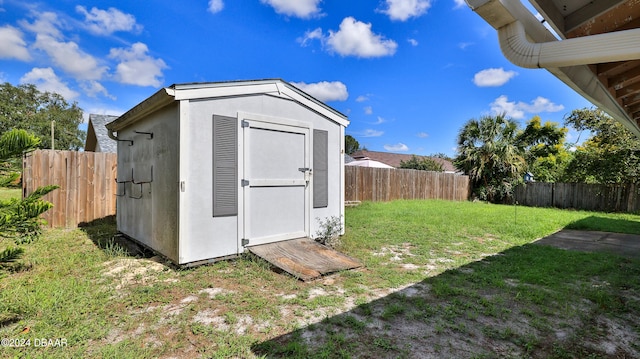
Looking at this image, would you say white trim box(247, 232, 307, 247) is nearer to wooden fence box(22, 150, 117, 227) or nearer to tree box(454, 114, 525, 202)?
wooden fence box(22, 150, 117, 227)

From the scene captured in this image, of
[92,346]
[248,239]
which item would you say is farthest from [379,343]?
[248,239]

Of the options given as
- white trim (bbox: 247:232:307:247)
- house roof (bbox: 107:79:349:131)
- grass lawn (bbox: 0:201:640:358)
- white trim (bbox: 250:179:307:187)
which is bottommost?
grass lawn (bbox: 0:201:640:358)

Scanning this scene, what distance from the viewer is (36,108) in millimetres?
23359

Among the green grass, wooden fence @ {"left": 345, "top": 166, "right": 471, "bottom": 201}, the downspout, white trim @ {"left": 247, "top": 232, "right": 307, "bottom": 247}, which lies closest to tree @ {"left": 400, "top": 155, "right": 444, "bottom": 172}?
wooden fence @ {"left": 345, "top": 166, "right": 471, "bottom": 201}

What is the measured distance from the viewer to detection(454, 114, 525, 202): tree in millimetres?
13422

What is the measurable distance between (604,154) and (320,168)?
41.6 feet

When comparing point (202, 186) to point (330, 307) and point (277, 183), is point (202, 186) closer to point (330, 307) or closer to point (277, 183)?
point (277, 183)

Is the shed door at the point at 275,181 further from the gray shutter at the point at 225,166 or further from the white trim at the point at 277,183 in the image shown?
the gray shutter at the point at 225,166

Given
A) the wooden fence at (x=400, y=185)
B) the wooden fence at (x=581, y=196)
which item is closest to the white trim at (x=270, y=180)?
the wooden fence at (x=400, y=185)

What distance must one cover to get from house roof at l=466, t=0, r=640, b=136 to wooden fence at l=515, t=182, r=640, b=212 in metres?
12.5

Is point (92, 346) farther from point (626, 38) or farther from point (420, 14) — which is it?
point (420, 14)

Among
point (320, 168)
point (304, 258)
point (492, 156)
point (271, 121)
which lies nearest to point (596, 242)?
point (320, 168)

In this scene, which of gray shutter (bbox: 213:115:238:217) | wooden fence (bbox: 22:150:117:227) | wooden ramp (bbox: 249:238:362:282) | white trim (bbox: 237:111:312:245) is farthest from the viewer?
wooden fence (bbox: 22:150:117:227)

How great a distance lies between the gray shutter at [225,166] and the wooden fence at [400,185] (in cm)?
679
